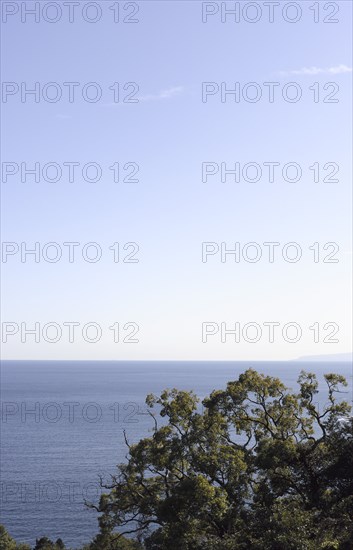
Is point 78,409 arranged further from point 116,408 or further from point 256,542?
point 256,542

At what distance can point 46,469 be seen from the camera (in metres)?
101

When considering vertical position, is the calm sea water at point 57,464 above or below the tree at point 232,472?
below

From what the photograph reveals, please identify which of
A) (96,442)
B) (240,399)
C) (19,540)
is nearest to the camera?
(240,399)

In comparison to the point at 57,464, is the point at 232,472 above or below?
above

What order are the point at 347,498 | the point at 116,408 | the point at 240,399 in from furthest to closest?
the point at 116,408
the point at 240,399
the point at 347,498

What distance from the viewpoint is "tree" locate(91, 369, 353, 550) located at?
24.8 m

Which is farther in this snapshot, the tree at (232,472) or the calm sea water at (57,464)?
the calm sea water at (57,464)

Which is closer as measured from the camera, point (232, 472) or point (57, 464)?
point (232, 472)

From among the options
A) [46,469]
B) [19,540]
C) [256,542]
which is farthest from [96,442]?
[256,542]

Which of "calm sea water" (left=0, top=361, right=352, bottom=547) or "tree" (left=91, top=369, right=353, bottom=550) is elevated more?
"tree" (left=91, top=369, right=353, bottom=550)

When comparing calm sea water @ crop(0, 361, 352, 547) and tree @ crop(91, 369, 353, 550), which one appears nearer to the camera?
tree @ crop(91, 369, 353, 550)

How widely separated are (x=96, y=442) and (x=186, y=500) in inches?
4209

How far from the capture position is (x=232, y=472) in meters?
27.3

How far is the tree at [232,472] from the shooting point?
2483cm
